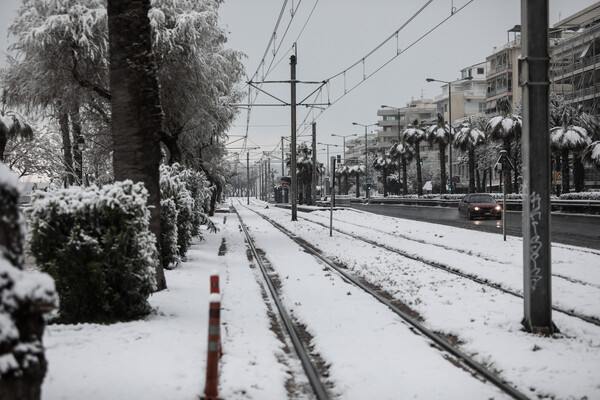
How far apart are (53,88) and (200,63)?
4.76 m

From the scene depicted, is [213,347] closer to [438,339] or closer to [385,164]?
[438,339]

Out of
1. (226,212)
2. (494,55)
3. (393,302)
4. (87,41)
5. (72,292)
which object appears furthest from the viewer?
(494,55)

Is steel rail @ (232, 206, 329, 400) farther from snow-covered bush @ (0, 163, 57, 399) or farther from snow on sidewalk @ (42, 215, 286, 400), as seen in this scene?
snow-covered bush @ (0, 163, 57, 399)

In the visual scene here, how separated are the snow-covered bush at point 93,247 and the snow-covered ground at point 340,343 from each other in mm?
426

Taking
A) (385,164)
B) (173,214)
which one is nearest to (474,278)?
(173,214)

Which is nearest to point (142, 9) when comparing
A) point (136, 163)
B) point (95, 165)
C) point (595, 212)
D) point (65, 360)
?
point (136, 163)

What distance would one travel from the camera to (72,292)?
24.3 ft

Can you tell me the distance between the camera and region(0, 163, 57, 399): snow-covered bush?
11.0 feet

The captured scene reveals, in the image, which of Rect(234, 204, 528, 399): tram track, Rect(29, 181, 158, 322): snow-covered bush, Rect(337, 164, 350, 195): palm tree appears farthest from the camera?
Rect(337, 164, 350, 195): palm tree

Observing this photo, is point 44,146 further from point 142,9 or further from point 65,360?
point 65,360

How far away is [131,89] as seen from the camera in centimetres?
912

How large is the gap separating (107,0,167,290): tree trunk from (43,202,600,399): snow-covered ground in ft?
7.15

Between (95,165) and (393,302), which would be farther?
(95,165)

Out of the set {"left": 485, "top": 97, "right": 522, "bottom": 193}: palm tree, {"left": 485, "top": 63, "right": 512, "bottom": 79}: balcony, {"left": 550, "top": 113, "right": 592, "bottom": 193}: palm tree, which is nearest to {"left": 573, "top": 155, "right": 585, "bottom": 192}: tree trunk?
{"left": 550, "top": 113, "right": 592, "bottom": 193}: palm tree
